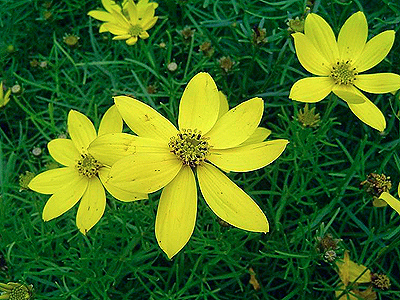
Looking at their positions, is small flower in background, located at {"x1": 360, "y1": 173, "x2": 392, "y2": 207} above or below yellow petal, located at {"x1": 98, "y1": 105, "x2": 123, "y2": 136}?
below

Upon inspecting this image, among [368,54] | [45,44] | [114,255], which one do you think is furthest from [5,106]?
[368,54]

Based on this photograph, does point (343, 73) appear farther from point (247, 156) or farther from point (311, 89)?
point (247, 156)

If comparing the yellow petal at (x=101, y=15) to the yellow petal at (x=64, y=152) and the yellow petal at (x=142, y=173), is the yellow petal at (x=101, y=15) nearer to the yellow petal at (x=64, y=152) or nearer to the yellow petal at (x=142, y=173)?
the yellow petal at (x=64, y=152)

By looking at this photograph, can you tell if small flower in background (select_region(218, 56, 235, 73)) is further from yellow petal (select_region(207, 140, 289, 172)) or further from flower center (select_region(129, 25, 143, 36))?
yellow petal (select_region(207, 140, 289, 172))

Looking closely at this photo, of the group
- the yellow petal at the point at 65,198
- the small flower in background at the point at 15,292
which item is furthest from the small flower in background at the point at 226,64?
the small flower in background at the point at 15,292

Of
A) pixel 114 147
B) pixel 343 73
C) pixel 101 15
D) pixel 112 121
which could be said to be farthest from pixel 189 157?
pixel 101 15

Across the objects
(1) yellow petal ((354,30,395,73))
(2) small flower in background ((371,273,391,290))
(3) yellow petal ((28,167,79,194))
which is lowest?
(2) small flower in background ((371,273,391,290))

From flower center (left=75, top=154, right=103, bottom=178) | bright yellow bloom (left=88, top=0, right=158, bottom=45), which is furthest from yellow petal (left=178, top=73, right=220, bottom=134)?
bright yellow bloom (left=88, top=0, right=158, bottom=45)
